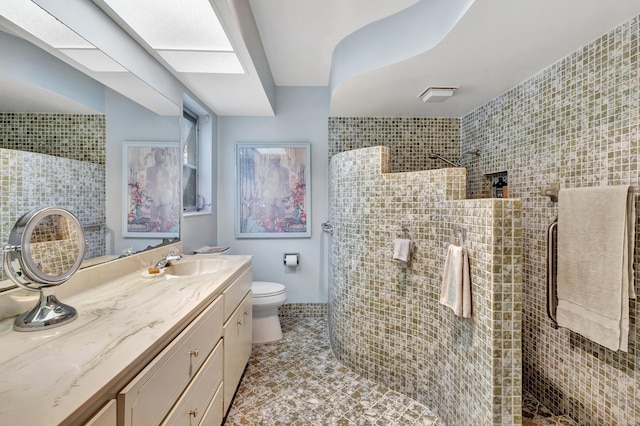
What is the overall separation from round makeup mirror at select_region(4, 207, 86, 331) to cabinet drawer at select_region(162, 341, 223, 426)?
20.8 inches

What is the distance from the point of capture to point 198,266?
205 cm

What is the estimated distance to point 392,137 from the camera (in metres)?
3.00

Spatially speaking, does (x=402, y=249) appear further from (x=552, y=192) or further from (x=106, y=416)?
(x=106, y=416)

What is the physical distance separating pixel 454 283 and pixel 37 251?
1859 mm

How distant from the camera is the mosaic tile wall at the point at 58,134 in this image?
1.02 metres

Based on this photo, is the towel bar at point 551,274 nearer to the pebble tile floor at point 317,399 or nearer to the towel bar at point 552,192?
the towel bar at point 552,192

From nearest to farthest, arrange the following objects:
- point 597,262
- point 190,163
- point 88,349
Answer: point 88,349
point 597,262
point 190,163

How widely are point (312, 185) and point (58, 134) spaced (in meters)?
2.16

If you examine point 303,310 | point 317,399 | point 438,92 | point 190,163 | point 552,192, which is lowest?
point 317,399

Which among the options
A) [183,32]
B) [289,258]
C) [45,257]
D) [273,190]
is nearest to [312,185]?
[273,190]

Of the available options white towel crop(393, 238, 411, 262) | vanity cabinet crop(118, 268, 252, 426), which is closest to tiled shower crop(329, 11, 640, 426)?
white towel crop(393, 238, 411, 262)

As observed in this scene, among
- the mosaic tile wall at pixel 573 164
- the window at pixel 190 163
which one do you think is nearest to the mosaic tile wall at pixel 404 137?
the mosaic tile wall at pixel 573 164

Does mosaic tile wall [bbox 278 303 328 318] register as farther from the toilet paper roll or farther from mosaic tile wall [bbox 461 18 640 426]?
mosaic tile wall [bbox 461 18 640 426]

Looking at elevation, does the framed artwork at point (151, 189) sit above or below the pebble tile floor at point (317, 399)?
above
